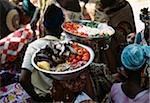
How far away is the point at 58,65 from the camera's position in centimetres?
200

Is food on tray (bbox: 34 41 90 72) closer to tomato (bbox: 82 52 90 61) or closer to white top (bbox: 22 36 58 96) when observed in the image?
tomato (bbox: 82 52 90 61)

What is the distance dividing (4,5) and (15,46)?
438 millimetres

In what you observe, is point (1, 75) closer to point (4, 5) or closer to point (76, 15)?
point (4, 5)

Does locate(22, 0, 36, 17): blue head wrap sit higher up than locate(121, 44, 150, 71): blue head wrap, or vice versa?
locate(22, 0, 36, 17): blue head wrap

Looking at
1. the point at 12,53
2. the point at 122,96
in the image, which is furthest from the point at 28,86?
the point at 122,96

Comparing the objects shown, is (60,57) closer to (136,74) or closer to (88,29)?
(136,74)

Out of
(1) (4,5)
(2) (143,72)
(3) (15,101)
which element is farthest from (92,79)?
(1) (4,5)

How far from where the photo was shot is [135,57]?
212 centimetres

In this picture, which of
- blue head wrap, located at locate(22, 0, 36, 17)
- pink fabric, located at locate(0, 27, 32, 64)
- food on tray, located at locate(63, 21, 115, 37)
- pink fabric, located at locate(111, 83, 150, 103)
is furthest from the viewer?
blue head wrap, located at locate(22, 0, 36, 17)

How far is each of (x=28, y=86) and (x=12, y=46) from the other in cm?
30

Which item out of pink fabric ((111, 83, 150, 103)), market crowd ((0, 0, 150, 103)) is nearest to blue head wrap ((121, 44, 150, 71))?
market crowd ((0, 0, 150, 103))

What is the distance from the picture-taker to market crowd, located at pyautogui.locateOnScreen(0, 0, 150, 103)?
2121 mm

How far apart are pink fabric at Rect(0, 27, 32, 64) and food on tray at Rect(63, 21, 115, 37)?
1.04 ft

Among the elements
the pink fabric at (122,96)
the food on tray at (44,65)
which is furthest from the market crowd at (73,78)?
the food on tray at (44,65)
